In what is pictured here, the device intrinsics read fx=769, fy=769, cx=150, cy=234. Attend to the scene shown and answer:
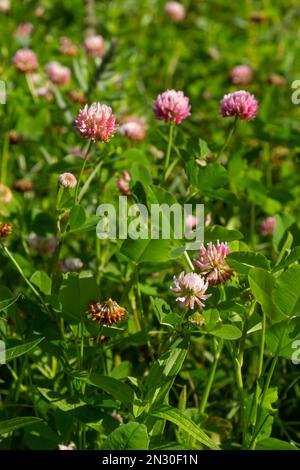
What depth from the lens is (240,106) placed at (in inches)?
56.0

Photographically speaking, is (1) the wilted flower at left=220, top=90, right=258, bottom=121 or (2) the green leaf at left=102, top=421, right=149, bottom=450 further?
(1) the wilted flower at left=220, top=90, right=258, bottom=121

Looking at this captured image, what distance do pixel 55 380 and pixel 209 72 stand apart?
71.0 inches

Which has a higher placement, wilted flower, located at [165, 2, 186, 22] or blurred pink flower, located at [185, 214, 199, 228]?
wilted flower, located at [165, 2, 186, 22]

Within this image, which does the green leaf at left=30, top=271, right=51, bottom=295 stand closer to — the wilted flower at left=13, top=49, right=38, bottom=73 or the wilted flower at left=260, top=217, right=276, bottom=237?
the wilted flower at left=260, top=217, right=276, bottom=237

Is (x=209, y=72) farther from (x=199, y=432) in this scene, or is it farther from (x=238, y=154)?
(x=199, y=432)

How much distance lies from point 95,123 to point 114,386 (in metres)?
0.42

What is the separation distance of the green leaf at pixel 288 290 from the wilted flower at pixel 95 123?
38 cm

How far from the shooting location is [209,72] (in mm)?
2867

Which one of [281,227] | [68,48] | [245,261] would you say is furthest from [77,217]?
[68,48]

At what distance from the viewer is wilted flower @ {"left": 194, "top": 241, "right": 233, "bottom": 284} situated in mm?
1166

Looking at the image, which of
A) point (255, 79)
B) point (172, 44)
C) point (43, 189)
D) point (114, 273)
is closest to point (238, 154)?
point (114, 273)

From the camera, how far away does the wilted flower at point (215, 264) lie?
117 cm

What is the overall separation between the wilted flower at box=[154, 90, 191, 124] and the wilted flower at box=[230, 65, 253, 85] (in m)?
1.20

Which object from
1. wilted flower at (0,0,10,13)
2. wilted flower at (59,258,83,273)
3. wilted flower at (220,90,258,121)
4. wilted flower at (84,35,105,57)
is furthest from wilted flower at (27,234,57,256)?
wilted flower at (0,0,10,13)
